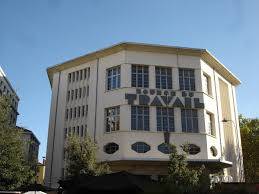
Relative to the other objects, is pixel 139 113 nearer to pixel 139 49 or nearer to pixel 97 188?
pixel 139 49

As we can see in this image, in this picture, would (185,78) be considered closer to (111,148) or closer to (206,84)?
(206,84)

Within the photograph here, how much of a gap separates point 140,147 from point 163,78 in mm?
7908

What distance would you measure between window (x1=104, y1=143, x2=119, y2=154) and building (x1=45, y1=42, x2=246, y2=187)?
0.07 meters

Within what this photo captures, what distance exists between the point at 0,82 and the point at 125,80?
2867 cm

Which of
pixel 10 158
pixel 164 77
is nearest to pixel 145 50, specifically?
pixel 164 77

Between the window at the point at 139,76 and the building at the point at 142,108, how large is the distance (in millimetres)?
52

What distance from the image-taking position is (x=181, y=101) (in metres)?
35.5

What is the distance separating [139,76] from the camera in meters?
36.4

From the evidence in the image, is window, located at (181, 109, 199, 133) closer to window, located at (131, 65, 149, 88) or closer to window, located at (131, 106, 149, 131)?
→ window, located at (131, 106, 149, 131)

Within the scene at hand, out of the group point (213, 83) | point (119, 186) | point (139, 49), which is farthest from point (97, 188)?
point (213, 83)

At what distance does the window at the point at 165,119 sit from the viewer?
34.9 meters

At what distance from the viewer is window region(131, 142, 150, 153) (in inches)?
1326

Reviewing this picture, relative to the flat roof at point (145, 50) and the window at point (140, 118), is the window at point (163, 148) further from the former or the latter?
the flat roof at point (145, 50)

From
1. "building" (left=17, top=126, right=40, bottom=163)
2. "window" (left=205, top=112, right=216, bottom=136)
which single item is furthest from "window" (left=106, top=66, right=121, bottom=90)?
"window" (left=205, top=112, right=216, bottom=136)
